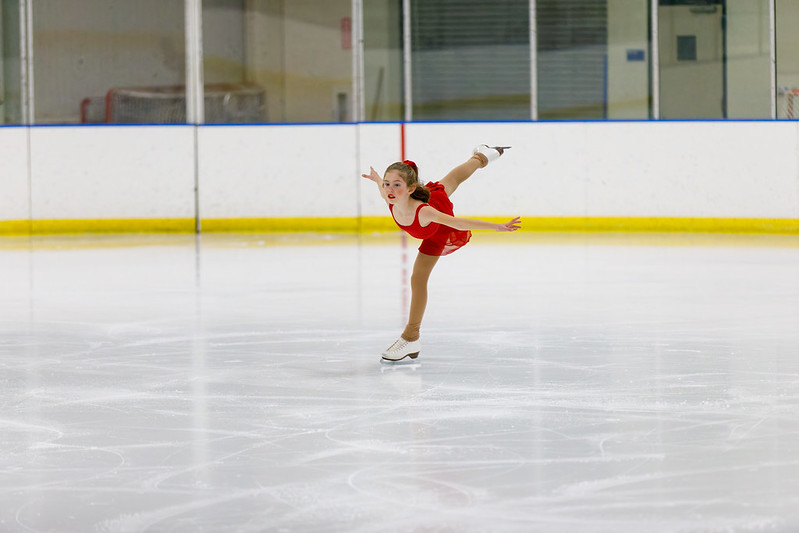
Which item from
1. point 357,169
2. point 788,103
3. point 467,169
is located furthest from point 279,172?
point 467,169

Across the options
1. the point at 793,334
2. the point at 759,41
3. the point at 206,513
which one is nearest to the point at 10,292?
the point at 793,334

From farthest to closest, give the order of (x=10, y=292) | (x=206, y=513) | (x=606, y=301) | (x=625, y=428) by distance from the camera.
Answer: (x=10, y=292), (x=606, y=301), (x=625, y=428), (x=206, y=513)

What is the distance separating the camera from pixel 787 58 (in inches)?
487

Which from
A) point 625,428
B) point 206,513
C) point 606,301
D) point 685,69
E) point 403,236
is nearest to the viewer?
point 206,513

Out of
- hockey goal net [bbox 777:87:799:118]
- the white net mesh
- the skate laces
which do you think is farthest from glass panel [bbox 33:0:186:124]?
the skate laces

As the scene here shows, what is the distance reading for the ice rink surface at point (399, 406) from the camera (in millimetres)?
2707

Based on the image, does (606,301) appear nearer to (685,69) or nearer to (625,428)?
(625,428)

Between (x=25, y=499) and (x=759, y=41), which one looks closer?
(x=25, y=499)

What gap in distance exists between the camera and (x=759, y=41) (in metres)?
12.5

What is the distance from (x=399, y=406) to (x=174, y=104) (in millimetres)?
10443

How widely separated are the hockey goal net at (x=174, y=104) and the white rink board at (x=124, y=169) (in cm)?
105

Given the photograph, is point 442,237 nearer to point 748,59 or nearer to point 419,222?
point 419,222

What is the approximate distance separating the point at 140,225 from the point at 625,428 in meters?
9.70

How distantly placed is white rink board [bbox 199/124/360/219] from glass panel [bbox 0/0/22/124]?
82.9 inches
